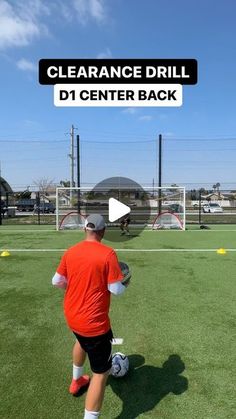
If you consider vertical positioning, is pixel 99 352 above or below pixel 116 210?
below

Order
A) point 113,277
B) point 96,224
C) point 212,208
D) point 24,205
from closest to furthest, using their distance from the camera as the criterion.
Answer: point 113,277
point 96,224
point 24,205
point 212,208

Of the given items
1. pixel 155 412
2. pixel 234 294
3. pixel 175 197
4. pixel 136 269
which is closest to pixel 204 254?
pixel 136 269

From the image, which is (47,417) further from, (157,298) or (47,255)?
(47,255)

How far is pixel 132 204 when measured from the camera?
22.4 metres

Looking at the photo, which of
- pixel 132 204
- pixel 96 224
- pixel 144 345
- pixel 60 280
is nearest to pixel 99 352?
pixel 60 280

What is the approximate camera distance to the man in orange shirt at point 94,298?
9.71 feet

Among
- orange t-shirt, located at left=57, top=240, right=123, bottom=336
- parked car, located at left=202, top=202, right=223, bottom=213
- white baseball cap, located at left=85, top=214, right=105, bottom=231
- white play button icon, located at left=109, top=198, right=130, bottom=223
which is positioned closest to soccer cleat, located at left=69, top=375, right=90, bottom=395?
orange t-shirt, located at left=57, top=240, right=123, bottom=336

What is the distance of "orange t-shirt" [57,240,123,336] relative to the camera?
298 cm

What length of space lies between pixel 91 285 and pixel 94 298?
0.34 feet

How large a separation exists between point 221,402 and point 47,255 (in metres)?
8.02

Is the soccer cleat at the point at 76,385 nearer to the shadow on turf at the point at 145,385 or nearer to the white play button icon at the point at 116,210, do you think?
the shadow on turf at the point at 145,385

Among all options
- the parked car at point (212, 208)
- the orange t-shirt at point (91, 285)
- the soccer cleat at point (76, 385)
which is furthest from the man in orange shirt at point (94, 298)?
the parked car at point (212, 208)

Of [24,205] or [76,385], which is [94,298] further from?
[24,205]

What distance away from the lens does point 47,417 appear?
3164 mm
